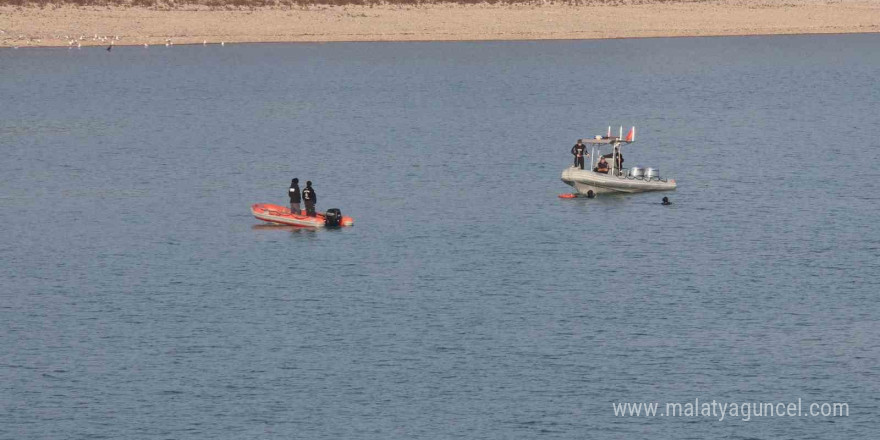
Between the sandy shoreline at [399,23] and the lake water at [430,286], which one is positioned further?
the sandy shoreline at [399,23]

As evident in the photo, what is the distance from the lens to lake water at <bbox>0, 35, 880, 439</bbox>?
47156 mm

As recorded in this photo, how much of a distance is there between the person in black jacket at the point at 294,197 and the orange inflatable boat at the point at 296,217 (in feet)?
0.58

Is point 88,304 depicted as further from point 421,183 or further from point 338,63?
point 338,63

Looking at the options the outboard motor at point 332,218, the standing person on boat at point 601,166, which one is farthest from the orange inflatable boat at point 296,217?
the standing person on boat at point 601,166

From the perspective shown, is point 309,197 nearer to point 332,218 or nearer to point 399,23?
point 332,218

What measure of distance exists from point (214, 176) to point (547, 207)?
2347cm

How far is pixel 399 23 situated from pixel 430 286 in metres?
122

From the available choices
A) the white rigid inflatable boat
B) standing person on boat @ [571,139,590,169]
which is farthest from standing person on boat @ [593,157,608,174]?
standing person on boat @ [571,139,590,169]

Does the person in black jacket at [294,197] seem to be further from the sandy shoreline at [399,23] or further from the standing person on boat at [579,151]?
the sandy shoreline at [399,23]

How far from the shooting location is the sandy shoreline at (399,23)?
174 metres

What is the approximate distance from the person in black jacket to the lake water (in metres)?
1.38

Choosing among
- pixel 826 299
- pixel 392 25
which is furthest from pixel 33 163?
pixel 392 25

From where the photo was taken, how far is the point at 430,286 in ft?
201

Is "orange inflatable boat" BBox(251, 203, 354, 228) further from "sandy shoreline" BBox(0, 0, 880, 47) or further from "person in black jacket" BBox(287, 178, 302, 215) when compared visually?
"sandy shoreline" BBox(0, 0, 880, 47)
